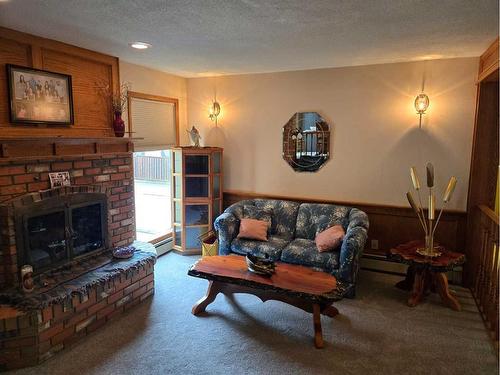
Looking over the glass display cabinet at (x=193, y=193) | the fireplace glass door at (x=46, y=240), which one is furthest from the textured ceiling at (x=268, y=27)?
the fireplace glass door at (x=46, y=240)

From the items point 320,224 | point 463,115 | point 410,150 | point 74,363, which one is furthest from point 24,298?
point 463,115

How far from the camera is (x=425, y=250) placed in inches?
137

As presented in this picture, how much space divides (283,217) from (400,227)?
137 centimetres

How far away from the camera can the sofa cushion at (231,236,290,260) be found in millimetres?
3793

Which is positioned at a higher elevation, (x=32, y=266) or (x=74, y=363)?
(x=32, y=266)

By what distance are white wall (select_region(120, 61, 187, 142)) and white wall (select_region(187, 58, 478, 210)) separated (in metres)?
0.13

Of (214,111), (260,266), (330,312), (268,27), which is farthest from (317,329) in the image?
(214,111)

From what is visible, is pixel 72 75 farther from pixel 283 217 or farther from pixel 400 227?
pixel 400 227

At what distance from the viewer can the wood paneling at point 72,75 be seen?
9.29 feet

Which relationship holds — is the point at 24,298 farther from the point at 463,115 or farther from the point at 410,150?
the point at 463,115

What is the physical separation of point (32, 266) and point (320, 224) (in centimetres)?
290

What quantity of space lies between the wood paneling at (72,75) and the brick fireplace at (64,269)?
26cm

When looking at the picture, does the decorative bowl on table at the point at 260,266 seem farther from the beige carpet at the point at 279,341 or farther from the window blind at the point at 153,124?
the window blind at the point at 153,124

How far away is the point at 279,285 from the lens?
2.82 meters
